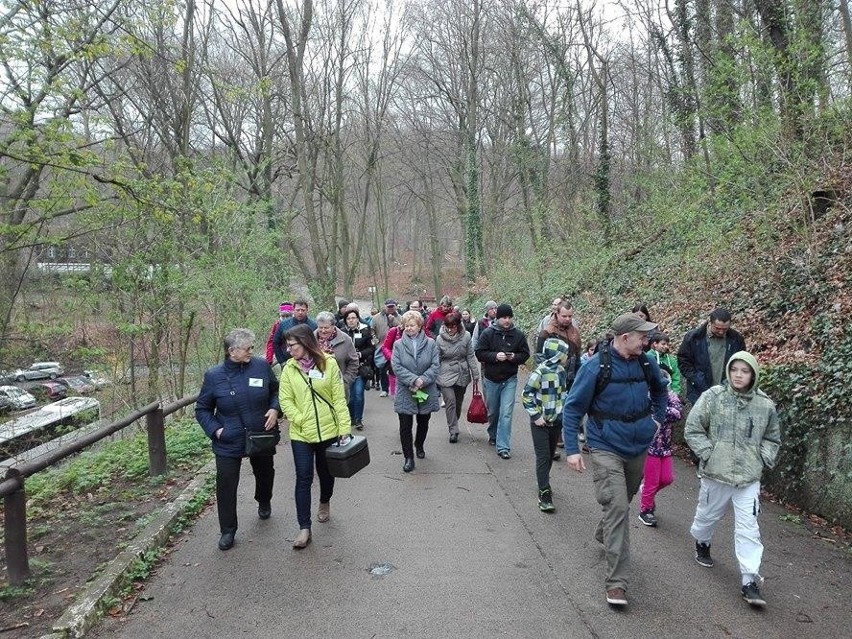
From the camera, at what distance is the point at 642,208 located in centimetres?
1680

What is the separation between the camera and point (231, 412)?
4.93 m

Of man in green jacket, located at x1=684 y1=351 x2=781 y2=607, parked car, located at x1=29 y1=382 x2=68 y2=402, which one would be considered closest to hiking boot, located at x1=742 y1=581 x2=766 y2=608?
man in green jacket, located at x1=684 y1=351 x2=781 y2=607

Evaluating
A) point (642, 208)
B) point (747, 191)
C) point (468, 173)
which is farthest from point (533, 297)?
point (747, 191)

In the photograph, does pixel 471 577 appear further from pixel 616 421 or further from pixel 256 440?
pixel 256 440

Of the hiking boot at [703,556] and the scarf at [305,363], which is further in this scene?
the scarf at [305,363]

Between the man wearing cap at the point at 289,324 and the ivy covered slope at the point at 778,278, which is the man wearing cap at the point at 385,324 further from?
the ivy covered slope at the point at 778,278

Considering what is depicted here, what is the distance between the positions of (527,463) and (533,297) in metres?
13.4

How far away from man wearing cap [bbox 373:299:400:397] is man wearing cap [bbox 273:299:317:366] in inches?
135

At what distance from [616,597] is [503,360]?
144 inches

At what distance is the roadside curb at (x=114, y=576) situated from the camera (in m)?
3.68

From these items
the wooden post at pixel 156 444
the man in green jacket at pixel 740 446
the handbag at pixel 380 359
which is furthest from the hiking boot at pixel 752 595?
the handbag at pixel 380 359

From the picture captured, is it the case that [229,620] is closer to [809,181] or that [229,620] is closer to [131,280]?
[131,280]

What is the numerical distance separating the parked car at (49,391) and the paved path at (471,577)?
539cm

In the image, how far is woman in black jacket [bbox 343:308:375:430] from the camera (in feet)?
29.6
